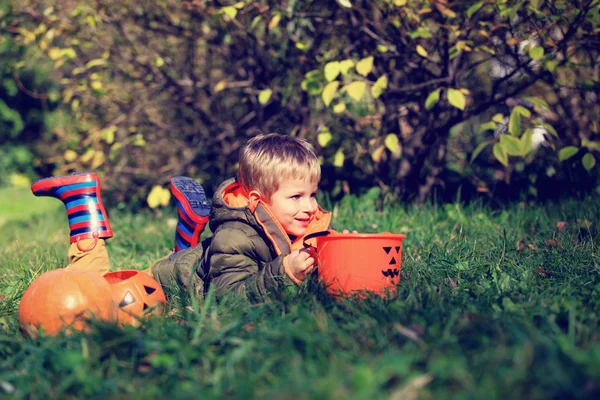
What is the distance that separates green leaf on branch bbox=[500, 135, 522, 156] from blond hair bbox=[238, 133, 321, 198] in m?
1.11

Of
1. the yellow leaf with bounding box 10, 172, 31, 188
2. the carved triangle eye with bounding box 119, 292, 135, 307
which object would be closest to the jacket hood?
the carved triangle eye with bounding box 119, 292, 135, 307

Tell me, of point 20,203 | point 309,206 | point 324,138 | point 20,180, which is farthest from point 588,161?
point 20,180

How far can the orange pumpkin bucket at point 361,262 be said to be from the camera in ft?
7.79

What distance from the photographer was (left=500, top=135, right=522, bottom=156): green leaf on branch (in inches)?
133

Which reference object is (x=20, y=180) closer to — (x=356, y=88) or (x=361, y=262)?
(x=356, y=88)

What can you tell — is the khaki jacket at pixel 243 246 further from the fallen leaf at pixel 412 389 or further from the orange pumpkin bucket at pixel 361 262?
the fallen leaf at pixel 412 389

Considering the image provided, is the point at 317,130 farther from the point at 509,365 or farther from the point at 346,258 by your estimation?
the point at 509,365

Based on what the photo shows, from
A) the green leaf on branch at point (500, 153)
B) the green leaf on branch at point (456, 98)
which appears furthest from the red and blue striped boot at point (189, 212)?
the green leaf on branch at point (500, 153)

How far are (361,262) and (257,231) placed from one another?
0.69m

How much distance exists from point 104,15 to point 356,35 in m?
2.10

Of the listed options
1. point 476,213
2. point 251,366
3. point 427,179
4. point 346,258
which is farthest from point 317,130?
point 251,366

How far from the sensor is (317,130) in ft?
15.5

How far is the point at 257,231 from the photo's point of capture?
2918 millimetres

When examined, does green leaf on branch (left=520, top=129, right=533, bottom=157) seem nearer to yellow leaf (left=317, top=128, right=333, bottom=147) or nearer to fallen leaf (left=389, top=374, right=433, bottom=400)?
yellow leaf (left=317, top=128, right=333, bottom=147)
